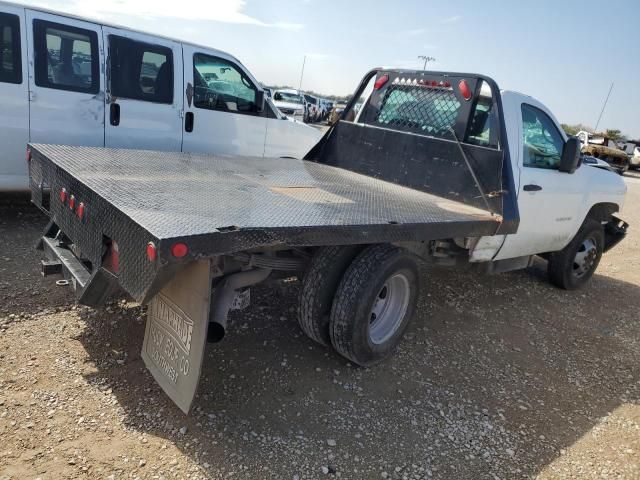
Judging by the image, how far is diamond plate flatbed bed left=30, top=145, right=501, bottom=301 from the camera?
235 centimetres

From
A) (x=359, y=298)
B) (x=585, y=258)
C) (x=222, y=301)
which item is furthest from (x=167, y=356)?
(x=585, y=258)

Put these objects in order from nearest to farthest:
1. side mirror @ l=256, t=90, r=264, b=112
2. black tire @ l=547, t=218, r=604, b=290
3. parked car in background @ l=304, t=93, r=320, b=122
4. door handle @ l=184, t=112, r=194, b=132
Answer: black tire @ l=547, t=218, r=604, b=290 < door handle @ l=184, t=112, r=194, b=132 < side mirror @ l=256, t=90, r=264, b=112 < parked car in background @ l=304, t=93, r=320, b=122

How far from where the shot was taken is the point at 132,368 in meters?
3.23

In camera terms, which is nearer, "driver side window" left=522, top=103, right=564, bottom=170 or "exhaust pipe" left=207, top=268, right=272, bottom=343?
"exhaust pipe" left=207, top=268, right=272, bottom=343

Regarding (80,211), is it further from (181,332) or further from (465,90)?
(465,90)

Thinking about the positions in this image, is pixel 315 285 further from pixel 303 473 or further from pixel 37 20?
pixel 37 20

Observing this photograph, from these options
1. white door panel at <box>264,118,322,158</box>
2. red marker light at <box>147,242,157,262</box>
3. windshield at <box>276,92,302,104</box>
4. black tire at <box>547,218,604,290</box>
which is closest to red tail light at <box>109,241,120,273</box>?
red marker light at <box>147,242,157,262</box>

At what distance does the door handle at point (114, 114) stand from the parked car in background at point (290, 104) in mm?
12520

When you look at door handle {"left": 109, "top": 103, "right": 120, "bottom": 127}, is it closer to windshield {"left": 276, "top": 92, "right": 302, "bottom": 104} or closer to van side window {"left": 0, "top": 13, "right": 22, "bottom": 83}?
van side window {"left": 0, "top": 13, "right": 22, "bottom": 83}

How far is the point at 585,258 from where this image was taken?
19.8 feet

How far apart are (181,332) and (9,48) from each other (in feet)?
12.9

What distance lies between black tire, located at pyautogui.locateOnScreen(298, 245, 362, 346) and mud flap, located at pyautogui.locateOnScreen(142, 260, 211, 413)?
0.88m

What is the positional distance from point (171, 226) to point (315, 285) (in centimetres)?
120

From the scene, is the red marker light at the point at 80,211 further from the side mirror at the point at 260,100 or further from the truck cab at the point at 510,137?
the side mirror at the point at 260,100
